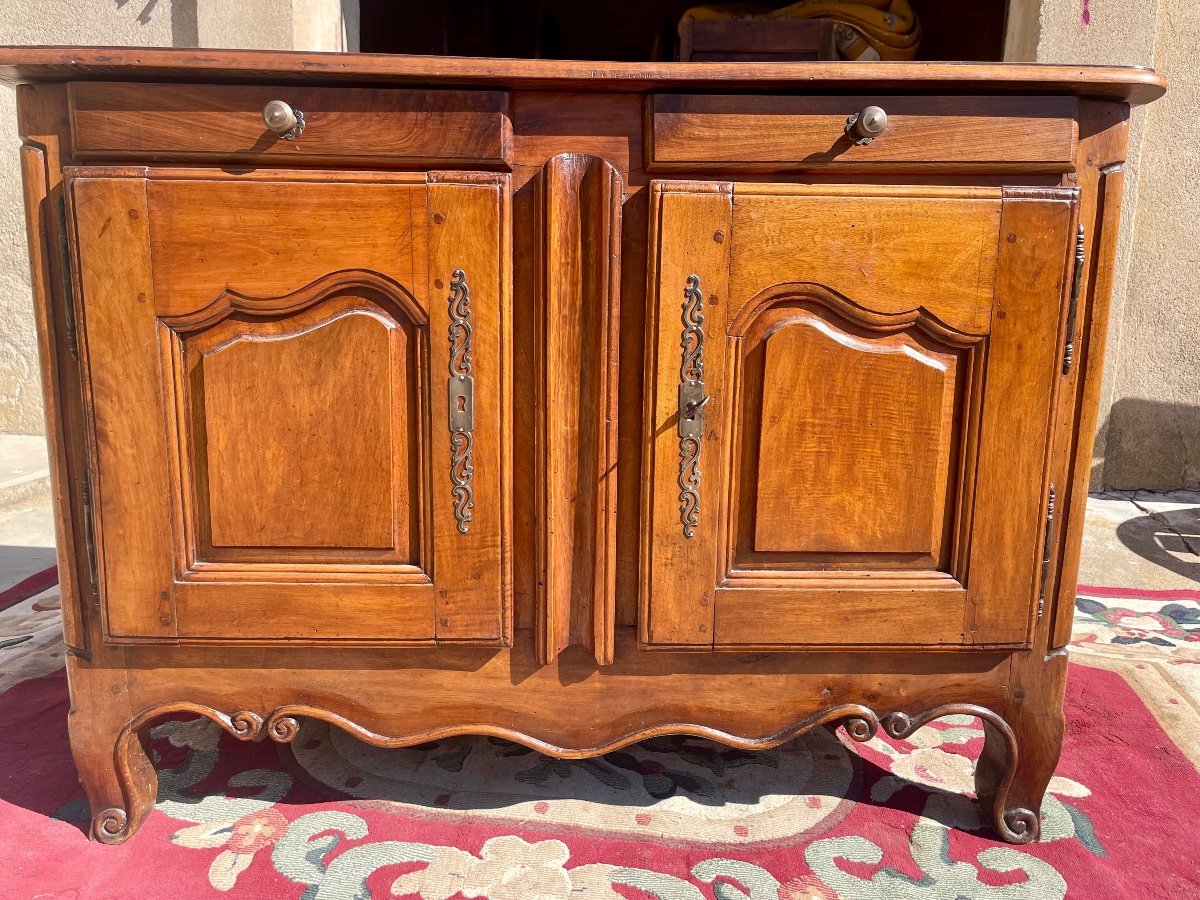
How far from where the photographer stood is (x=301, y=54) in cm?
101

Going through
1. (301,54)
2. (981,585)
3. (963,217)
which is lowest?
(981,585)

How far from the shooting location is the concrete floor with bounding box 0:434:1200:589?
2.26m

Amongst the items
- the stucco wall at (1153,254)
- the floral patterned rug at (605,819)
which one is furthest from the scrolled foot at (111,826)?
the stucco wall at (1153,254)

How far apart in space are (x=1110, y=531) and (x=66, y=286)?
274 cm

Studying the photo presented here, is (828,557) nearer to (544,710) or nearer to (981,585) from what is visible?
(981,585)

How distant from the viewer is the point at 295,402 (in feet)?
3.56

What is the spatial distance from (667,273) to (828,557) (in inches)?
17.2

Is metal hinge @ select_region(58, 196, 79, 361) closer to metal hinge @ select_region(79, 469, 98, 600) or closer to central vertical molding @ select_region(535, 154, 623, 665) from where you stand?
metal hinge @ select_region(79, 469, 98, 600)

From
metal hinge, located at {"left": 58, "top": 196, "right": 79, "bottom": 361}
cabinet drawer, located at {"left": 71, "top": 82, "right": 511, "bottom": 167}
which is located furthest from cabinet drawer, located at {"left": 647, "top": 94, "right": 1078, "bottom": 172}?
metal hinge, located at {"left": 58, "top": 196, "right": 79, "bottom": 361}

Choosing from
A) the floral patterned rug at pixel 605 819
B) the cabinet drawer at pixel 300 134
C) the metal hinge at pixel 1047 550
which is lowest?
the floral patterned rug at pixel 605 819

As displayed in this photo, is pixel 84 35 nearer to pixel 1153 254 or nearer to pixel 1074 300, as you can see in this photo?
pixel 1074 300

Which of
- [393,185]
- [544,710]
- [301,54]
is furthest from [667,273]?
[544,710]

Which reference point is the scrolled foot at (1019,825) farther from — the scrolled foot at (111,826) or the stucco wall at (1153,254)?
the stucco wall at (1153,254)

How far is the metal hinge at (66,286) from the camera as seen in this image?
1.06m
